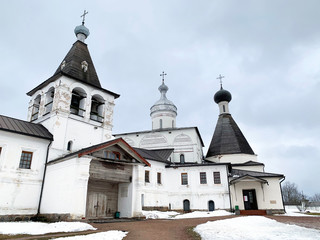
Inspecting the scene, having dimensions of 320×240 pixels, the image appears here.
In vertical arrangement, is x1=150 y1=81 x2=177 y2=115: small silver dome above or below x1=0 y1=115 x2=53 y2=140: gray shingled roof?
above

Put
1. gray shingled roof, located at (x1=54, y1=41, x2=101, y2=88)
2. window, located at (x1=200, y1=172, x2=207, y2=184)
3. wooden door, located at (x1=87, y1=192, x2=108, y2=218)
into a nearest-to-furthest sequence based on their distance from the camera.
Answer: wooden door, located at (x1=87, y1=192, x2=108, y2=218), gray shingled roof, located at (x1=54, y1=41, x2=101, y2=88), window, located at (x1=200, y1=172, x2=207, y2=184)

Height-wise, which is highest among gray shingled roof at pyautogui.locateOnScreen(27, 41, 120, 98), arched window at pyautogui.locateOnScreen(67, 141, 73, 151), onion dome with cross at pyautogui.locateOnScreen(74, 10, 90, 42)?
onion dome with cross at pyautogui.locateOnScreen(74, 10, 90, 42)

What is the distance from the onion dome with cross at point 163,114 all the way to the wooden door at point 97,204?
58.7ft

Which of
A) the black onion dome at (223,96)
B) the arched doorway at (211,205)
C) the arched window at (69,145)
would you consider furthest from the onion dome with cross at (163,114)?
the arched window at (69,145)

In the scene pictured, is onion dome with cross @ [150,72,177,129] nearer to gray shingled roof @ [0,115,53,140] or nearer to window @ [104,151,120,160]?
window @ [104,151,120,160]

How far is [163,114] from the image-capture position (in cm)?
3322

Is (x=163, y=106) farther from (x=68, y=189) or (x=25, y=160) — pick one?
(x=68, y=189)

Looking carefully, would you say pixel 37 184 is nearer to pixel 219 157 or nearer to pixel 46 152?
pixel 46 152

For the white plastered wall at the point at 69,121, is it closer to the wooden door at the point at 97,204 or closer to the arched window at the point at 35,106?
the arched window at the point at 35,106

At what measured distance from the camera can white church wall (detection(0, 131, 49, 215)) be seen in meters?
13.4

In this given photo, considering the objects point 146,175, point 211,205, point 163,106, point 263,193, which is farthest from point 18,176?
point 163,106

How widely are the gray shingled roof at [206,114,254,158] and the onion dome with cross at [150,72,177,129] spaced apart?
6001 millimetres

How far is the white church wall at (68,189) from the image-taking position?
12.6 metres

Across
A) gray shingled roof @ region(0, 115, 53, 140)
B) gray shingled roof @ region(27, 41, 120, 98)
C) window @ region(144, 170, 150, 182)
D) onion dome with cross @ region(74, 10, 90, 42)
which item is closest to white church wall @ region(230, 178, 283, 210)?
window @ region(144, 170, 150, 182)
